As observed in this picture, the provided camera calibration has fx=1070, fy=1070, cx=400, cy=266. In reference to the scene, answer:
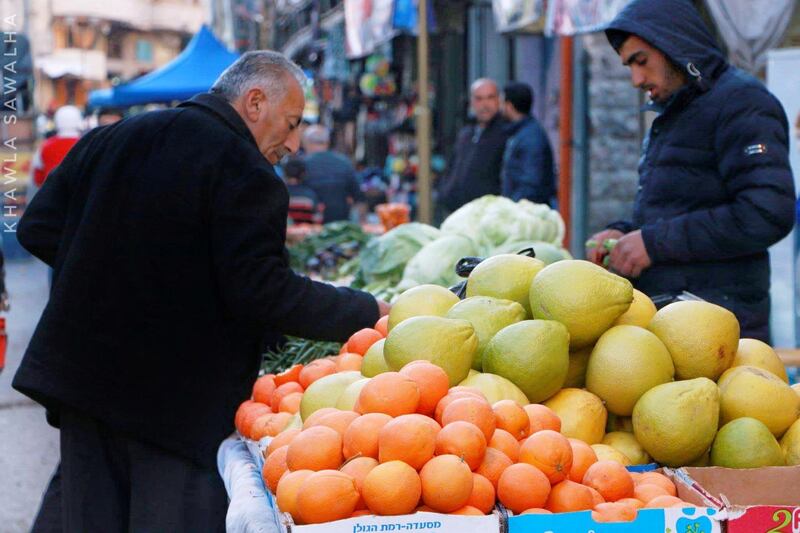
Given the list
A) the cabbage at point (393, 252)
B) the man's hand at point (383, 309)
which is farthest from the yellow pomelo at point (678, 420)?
the cabbage at point (393, 252)

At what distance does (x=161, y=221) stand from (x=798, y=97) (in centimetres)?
373

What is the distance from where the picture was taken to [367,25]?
11.7 m

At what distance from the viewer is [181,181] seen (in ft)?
9.77

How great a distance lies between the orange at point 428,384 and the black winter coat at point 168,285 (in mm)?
806

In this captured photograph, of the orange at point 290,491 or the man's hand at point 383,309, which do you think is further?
the man's hand at point 383,309

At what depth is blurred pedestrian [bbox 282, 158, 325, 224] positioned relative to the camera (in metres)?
9.95

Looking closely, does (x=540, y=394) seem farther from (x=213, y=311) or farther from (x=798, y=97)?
(x=798, y=97)

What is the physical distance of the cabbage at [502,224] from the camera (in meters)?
5.19

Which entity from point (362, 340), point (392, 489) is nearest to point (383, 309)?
point (362, 340)

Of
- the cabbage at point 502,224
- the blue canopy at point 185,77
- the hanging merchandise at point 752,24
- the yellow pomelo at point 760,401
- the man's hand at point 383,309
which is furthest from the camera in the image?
the blue canopy at point 185,77

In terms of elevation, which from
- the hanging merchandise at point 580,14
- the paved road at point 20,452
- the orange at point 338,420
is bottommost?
the paved road at point 20,452

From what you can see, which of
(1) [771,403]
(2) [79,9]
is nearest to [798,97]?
(1) [771,403]

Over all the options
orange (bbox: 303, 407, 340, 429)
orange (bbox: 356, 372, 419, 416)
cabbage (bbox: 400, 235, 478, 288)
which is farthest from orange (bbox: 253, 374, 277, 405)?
cabbage (bbox: 400, 235, 478, 288)

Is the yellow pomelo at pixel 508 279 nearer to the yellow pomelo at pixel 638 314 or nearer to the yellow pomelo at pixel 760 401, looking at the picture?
the yellow pomelo at pixel 638 314
